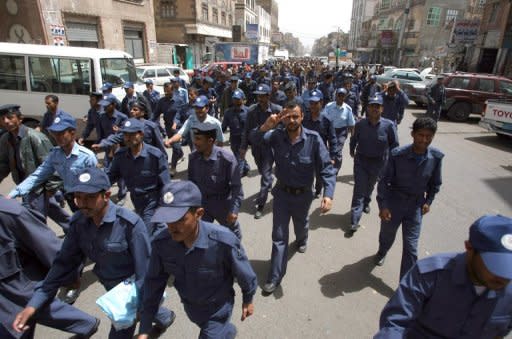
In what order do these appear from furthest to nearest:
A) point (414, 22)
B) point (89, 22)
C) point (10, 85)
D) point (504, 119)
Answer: point (414, 22), point (89, 22), point (504, 119), point (10, 85)

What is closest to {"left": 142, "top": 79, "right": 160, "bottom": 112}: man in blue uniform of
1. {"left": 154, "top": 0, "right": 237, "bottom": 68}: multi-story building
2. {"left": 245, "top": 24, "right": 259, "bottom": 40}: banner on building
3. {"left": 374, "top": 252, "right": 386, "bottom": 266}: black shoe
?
{"left": 374, "top": 252, "right": 386, "bottom": 266}: black shoe

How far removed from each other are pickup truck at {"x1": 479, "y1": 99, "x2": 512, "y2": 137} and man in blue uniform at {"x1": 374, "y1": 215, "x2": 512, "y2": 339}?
9932mm

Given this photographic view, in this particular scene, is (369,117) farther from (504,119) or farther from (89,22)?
(89,22)

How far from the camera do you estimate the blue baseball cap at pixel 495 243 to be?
136cm

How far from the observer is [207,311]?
208 cm

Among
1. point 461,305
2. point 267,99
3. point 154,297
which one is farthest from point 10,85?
point 461,305

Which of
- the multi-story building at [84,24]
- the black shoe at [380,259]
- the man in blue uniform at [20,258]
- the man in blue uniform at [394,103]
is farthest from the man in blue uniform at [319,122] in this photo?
the multi-story building at [84,24]

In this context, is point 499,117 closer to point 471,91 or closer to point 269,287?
point 471,91

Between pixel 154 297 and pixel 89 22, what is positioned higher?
pixel 89 22

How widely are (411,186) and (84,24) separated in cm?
1937

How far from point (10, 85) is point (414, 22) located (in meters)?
50.4

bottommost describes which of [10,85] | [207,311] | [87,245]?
[207,311]

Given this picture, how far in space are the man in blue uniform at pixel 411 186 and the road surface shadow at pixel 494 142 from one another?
843cm

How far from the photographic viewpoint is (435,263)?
1.65 metres
